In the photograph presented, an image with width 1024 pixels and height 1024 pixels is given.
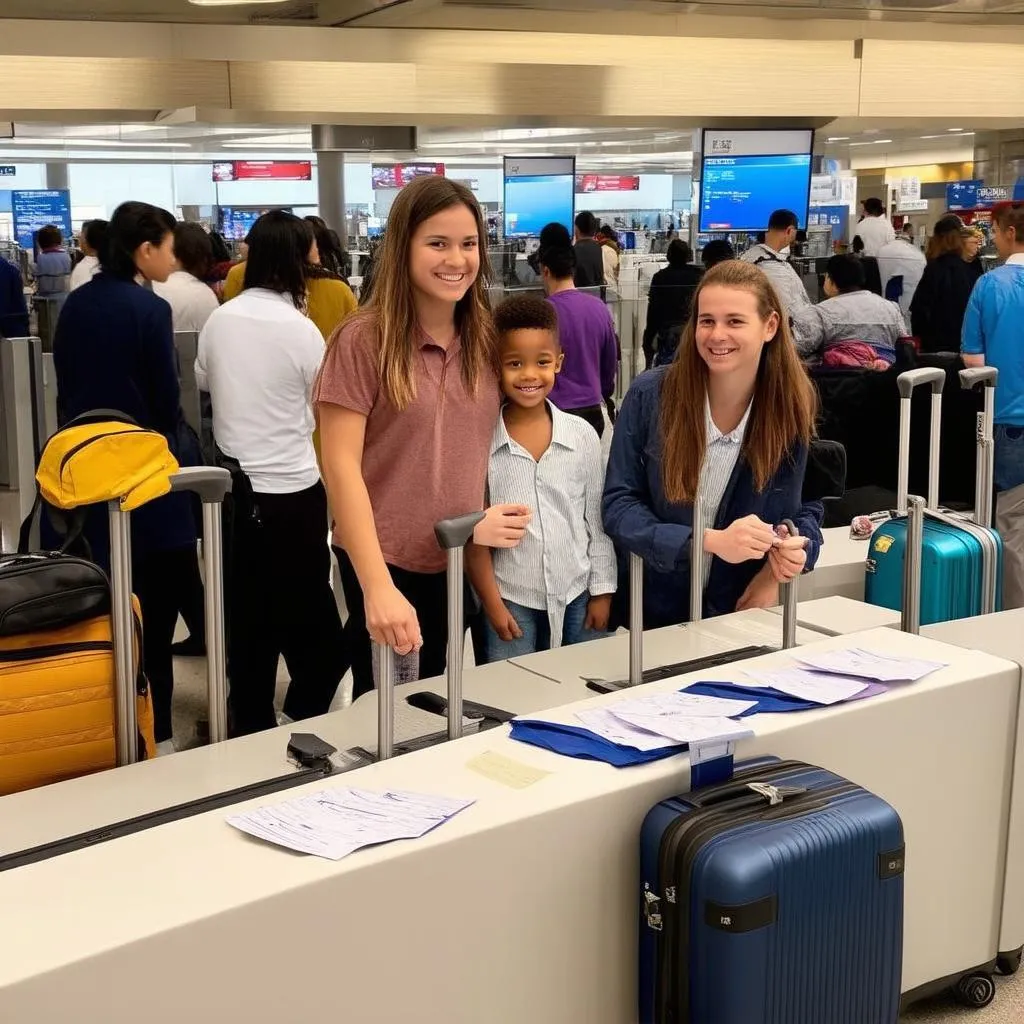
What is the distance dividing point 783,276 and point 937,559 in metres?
3.57

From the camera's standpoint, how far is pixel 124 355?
3.78 meters

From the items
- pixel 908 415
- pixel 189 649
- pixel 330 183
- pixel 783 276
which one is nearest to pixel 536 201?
pixel 330 183

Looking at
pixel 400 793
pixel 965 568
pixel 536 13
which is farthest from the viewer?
pixel 536 13

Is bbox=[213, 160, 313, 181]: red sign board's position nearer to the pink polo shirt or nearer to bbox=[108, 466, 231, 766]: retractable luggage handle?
the pink polo shirt

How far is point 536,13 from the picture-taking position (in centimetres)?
848

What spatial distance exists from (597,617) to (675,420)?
0.44 meters

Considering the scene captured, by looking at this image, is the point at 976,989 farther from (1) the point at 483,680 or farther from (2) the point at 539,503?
(2) the point at 539,503

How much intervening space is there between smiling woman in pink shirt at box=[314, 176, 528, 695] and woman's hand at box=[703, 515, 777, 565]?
386mm

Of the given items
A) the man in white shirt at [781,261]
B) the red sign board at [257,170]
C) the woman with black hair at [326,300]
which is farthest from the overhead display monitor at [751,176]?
the woman with black hair at [326,300]

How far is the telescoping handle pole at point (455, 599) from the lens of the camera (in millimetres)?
1994

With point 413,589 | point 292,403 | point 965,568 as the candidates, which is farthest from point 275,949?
point 292,403

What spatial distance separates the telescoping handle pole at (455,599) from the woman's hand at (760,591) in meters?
0.89

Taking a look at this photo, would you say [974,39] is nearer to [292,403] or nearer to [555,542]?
[292,403]

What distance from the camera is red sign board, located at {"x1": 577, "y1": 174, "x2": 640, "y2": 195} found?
1157 cm
